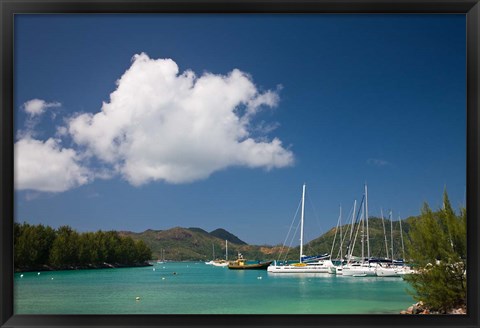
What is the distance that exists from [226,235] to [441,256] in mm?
26752

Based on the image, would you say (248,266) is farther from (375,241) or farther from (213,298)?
(213,298)

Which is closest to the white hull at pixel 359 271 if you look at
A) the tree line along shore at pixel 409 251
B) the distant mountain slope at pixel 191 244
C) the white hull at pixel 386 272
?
the white hull at pixel 386 272

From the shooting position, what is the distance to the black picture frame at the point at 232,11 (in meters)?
2.94

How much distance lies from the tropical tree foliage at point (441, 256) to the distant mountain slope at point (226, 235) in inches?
997

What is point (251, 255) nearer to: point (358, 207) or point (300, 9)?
point (358, 207)

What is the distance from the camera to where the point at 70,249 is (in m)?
21.5

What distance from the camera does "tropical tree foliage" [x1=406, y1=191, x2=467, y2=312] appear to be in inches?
180

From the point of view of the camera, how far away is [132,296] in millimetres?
12953

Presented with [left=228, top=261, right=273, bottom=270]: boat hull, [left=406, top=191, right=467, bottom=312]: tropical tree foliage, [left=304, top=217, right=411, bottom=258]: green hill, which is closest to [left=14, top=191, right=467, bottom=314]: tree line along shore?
[left=406, top=191, right=467, bottom=312]: tropical tree foliage

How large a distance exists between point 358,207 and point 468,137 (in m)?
14.4

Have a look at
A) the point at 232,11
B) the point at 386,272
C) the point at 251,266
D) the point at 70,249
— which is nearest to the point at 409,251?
the point at 232,11

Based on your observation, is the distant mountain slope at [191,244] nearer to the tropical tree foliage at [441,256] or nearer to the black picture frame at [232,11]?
the tropical tree foliage at [441,256]

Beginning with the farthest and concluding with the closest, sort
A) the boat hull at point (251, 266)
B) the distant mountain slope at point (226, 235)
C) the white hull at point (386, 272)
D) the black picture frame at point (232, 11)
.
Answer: the distant mountain slope at point (226, 235) → the boat hull at point (251, 266) → the white hull at point (386, 272) → the black picture frame at point (232, 11)

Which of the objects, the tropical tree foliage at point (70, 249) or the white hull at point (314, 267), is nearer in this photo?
the white hull at point (314, 267)
